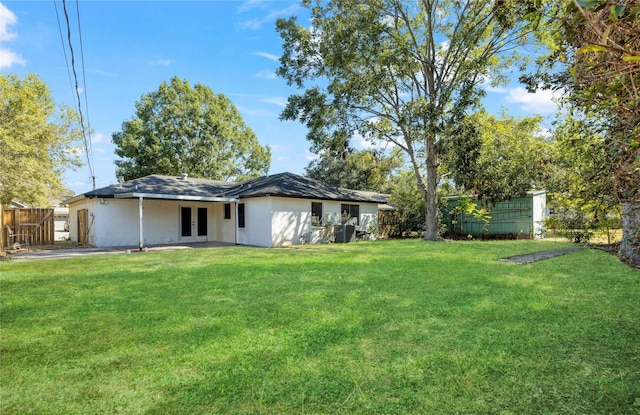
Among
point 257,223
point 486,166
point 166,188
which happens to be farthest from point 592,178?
point 486,166

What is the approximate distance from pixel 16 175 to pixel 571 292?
56.7 feet

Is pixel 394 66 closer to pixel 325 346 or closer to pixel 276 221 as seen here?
pixel 276 221

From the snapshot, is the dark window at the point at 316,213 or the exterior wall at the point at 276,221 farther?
the dark window at the point at 316,213

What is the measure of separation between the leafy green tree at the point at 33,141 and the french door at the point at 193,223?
18.2ft

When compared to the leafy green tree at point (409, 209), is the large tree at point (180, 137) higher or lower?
higher

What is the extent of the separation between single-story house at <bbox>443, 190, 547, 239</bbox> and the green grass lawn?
1366 cm

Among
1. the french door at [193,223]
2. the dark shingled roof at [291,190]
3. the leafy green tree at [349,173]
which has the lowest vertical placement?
the french door at [193,223]

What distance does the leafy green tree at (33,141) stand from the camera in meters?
12.9

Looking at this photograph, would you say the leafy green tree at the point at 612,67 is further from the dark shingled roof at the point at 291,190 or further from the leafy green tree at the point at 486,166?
the leafy green tree at the point at 486,166

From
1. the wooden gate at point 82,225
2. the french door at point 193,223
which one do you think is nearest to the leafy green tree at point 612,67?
the french door at point 193,223

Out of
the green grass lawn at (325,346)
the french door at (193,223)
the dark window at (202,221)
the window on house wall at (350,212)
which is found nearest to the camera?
the green grass lawn at (325,346)

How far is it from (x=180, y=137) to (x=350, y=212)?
1953 centimetres

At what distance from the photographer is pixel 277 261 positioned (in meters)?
10.1

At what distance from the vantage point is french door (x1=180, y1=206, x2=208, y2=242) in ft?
59.7
